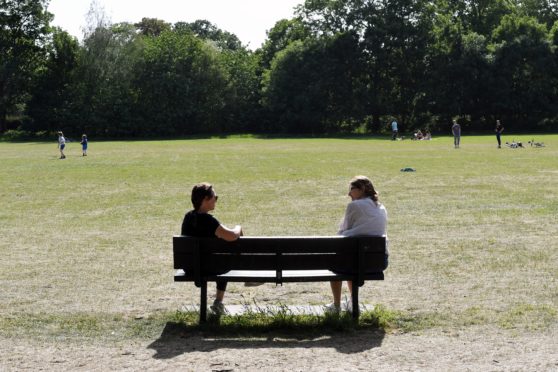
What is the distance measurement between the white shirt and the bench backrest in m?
0.46

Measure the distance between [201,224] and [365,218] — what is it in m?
1.60

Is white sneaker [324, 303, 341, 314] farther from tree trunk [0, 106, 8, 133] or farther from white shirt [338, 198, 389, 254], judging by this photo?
tree trunk [0, 106, 8, 133]

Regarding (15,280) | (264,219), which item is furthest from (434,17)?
(15,280)

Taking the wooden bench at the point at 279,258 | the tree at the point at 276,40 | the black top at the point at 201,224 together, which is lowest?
the wooden bench at the point at 279,258

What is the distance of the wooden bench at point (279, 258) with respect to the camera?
6781 millimetres

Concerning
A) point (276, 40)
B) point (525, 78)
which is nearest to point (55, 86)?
point (276, 40)

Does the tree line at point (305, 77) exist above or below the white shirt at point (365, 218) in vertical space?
above

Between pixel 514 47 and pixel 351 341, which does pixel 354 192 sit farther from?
pixel 514 47

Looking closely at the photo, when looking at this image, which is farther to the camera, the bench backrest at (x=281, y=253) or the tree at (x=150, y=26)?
the tree at (x=150, y=26)

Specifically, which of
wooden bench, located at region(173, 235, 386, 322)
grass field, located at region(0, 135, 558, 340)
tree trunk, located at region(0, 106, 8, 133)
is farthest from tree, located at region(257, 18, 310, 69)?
wooden bench, located at region(173, 235, 386, 322)

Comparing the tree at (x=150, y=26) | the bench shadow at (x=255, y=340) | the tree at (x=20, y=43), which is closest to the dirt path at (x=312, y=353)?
the bench shadow at (x=255, y=340)

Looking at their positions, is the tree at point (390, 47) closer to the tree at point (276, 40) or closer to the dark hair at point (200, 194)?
the tree at point (276, 40)

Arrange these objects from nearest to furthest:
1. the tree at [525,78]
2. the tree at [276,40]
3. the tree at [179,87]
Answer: the tree at [525,78], the tree at [179,87], the tree at [276,40]

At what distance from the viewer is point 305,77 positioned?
78.4 m
